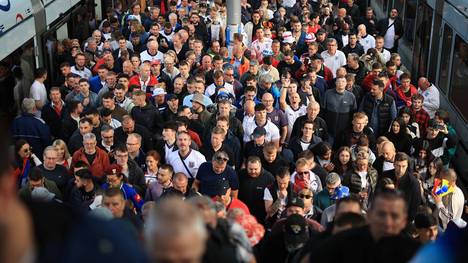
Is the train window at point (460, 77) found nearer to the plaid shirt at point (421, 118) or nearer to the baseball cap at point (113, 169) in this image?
the plaid shirt at point (421, 118)

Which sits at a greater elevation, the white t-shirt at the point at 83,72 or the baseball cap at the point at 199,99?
the baseball cap at the point at 199,99

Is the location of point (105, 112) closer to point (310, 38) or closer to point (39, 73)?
point (39, 73)

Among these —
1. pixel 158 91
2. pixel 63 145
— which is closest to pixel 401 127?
pixel 158 91

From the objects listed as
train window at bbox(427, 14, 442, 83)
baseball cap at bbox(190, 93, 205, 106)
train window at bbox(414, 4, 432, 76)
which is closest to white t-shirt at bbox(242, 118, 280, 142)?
baseball cap at bbox(190, 93, 205, 106)

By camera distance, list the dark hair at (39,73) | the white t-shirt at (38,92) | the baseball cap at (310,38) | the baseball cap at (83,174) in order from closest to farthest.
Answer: the baseball cap at (83,174), the white t-shirt at (38,92), the dark hair at (39,73), the baseball cap at (310,38)

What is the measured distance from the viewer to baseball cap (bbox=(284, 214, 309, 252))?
6492 millimetres

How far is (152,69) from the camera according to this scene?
40.4 feet

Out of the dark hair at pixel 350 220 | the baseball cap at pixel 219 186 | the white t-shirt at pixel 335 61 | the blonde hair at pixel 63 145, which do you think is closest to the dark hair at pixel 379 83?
the white t-shirt at pixel 335 61

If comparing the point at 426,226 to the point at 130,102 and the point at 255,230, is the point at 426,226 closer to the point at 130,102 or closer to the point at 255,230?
the point at 255,230

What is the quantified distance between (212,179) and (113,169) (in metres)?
1.00

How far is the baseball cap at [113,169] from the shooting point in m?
8.25

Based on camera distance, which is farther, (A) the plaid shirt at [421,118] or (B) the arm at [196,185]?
(A) the plaid shirt at [421,118]

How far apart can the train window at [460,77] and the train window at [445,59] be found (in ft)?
1.22

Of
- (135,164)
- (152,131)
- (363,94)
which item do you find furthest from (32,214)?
(363,94)
